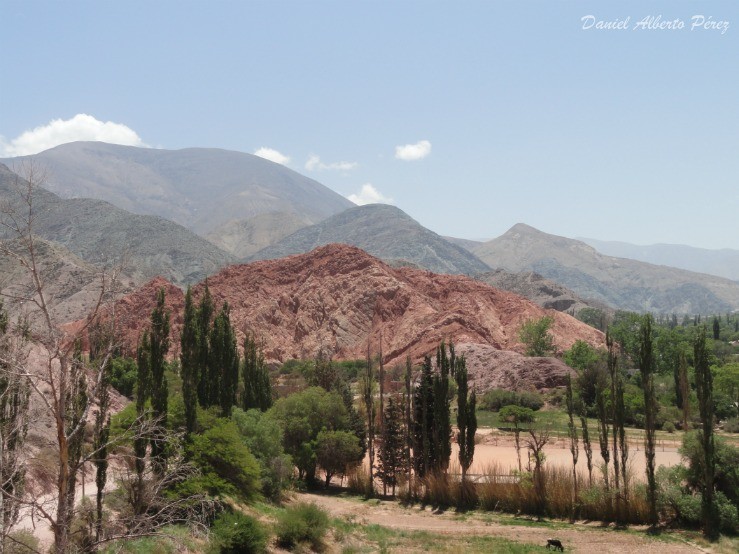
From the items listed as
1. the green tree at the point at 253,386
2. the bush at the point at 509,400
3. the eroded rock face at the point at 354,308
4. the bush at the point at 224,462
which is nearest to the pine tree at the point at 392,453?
the green tree at the point at 253,386

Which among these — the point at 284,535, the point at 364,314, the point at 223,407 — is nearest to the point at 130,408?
the point at 223,407

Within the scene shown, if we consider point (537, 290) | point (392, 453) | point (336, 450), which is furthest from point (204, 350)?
point (537, 290)

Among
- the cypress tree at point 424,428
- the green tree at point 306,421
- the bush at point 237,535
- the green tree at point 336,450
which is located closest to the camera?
the bush at point 237,535

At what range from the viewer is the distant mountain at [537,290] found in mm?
169750

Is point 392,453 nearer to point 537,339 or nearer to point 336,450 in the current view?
point 336,450

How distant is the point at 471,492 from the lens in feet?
107

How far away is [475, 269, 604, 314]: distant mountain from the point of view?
170 m

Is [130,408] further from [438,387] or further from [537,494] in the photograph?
[537,494]

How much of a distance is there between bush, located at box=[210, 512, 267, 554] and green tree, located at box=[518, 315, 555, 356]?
70.8 meters

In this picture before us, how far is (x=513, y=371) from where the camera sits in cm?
7544

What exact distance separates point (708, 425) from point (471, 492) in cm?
1139

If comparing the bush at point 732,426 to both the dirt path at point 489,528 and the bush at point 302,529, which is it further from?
the bush at point 302,529

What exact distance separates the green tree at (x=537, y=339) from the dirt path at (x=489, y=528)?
194 feet

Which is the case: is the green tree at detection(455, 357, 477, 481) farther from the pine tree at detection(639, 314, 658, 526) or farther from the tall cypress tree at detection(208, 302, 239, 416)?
the tall cypress tree at detection(208, 302, 239, 416)
